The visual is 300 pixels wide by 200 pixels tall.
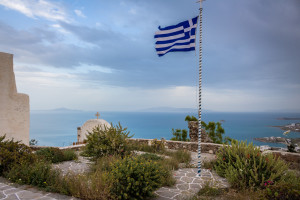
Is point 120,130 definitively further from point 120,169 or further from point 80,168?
point 120,169

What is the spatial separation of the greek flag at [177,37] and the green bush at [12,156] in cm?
581

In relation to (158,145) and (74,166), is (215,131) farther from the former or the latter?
(74,166)

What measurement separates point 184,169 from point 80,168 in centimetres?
385

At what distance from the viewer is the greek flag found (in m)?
7.71

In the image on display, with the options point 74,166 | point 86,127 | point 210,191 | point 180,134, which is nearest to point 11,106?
point 74,166

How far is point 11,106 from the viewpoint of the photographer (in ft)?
33.4

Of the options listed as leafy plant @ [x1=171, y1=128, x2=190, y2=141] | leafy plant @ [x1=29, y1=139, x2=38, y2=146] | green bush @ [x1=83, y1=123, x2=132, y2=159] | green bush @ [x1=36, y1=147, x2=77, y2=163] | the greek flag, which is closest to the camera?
the greek flag

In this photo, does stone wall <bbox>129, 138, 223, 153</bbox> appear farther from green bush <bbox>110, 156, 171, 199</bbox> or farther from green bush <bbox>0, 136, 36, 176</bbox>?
green bush <bbox>0, 136, 36, 176</bbox>

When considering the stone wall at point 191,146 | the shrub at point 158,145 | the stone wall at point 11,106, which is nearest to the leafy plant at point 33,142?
the stone wall at point 11,106

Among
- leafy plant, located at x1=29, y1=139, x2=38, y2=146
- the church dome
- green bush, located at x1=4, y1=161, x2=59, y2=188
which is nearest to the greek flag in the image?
green bush, located at x1=4, y1=161, x2=59, y2=188

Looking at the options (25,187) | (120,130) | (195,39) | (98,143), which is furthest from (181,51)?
(25,187)

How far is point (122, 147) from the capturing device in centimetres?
841

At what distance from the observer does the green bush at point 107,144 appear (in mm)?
8227

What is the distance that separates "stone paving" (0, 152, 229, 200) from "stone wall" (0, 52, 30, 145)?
3.66 m
